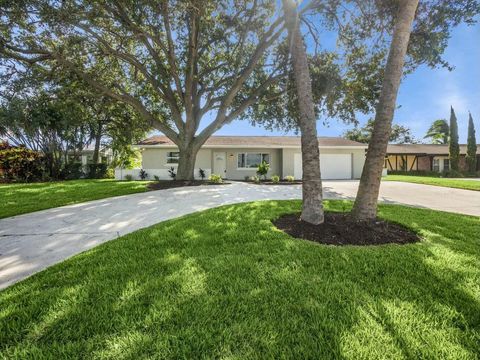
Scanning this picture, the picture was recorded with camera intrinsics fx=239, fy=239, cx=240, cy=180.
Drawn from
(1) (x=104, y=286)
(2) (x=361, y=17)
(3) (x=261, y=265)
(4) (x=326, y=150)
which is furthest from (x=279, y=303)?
(4) (x=326, y=150)

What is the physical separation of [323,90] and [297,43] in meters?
7.57

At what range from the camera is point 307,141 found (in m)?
4.79

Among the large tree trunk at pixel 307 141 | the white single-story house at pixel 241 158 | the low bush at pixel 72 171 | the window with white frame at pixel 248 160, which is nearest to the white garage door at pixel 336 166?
the white single-story house at pixel 241 158

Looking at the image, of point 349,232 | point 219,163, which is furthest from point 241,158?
point 349,232

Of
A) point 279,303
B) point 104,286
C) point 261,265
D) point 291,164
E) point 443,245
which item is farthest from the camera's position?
point 291,164

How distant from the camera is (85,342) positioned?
178cm

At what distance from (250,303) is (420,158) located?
34.7 meters

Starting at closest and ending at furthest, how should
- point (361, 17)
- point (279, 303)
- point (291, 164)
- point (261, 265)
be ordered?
point (279, 303) → point (261, 265) → point (361, 17) → point (291, 164)

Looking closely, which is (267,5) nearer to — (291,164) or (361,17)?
(361,17)

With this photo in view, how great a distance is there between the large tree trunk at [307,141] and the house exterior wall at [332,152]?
14.3 m

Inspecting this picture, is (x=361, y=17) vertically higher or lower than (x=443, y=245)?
A: higher

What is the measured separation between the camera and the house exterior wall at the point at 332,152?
19.1 m

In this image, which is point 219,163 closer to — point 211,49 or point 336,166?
point 211,49

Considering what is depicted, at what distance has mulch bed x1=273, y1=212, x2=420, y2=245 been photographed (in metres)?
4.06
